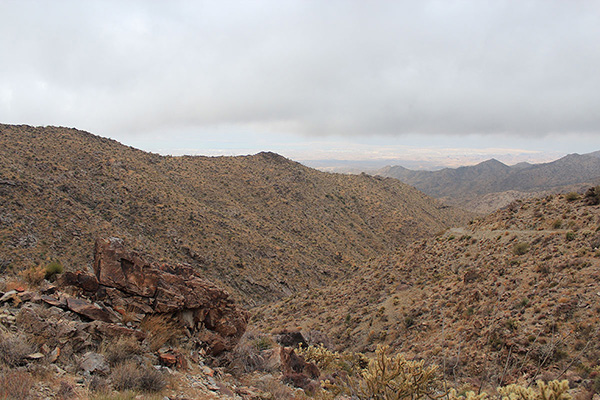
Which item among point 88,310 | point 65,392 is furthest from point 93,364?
point 88,310

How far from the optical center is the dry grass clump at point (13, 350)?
552 cm

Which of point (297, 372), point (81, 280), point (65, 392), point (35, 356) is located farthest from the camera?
point (297, 372)

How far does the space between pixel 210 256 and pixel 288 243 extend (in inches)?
561

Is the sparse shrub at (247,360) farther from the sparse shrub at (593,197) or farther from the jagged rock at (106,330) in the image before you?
the sparse shrub at (593,197)

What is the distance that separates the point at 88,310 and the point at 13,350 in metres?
2.23

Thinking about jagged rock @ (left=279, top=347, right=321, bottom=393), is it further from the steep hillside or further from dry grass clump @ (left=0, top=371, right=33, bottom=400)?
the steep hillside

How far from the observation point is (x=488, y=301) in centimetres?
1561

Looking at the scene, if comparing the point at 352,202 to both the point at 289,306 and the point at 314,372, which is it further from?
the point at 314,372

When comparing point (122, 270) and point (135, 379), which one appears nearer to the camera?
point (135, 379)

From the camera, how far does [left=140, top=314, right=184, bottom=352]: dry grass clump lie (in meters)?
8.36

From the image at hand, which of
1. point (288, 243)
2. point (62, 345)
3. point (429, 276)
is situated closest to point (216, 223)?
point (288, 243)

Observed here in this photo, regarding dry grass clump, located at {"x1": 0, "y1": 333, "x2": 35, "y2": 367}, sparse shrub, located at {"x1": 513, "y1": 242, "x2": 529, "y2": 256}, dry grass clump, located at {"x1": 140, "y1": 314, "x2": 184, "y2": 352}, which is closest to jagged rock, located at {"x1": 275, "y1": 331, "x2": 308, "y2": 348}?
dry grass clump, located at {"x1": 140, "y1": 314, "x2": 184, "y2": 352}

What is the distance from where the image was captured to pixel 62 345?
6.58 metres

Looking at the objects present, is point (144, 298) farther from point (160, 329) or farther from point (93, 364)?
point (93, 364)
